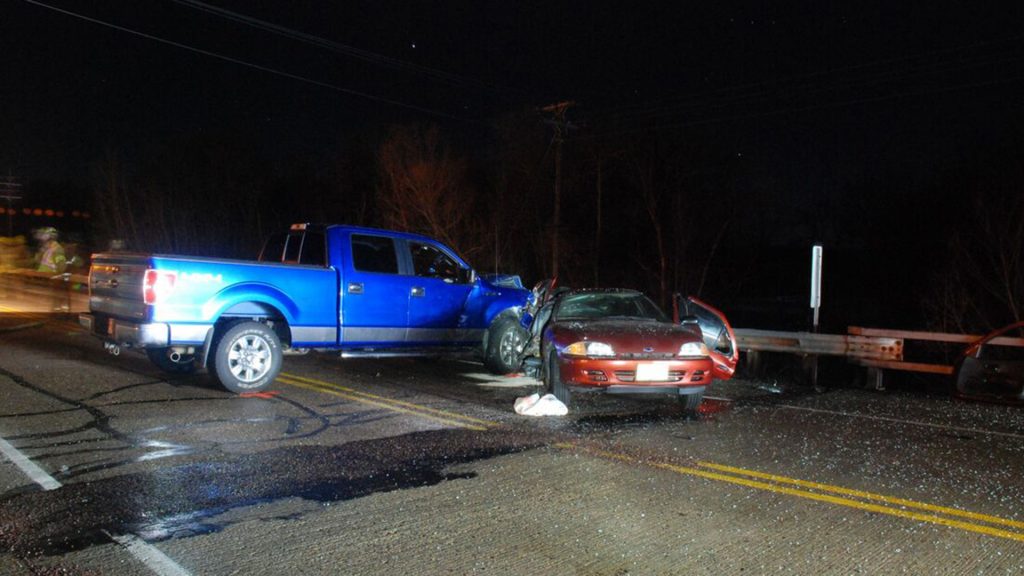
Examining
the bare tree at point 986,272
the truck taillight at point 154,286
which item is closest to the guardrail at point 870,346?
the truck taillight at point 154,286

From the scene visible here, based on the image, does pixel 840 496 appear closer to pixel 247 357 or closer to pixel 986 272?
pixel 247 357

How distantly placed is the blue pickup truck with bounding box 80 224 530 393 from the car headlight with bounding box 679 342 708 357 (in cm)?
387

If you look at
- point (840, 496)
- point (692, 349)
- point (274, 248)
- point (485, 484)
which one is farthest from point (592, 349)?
point (274, 248)

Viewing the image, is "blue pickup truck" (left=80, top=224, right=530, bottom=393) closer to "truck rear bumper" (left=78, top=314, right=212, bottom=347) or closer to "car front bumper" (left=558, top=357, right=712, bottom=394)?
"truck rear bumper" (left=78, top=314, right=212, bottom=347)

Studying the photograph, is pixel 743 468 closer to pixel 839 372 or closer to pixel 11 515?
pixel 11 515

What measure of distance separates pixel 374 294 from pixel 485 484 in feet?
17.3

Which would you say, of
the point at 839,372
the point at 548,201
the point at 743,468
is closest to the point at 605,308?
the point at 743,468

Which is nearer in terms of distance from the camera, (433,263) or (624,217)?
(433,263)

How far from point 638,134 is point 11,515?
40352 millimetres

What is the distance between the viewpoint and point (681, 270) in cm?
4388

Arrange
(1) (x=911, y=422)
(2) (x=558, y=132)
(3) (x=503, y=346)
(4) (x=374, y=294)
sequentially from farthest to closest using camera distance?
1. (2) (x=558, y=132)
2. (3) (x=503, y=346)
3. (4) (x=374, y=294)
4. (1) (x=911, y=422)

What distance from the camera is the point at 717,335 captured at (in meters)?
9.91

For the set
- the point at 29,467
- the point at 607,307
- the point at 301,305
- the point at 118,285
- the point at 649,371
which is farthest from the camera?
the point at 607,307

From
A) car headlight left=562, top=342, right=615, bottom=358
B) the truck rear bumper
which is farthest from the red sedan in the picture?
the truck rear bumper
